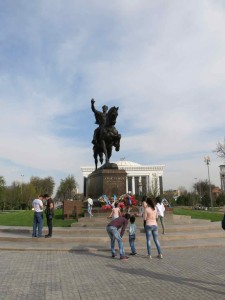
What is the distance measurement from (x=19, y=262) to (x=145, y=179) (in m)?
101

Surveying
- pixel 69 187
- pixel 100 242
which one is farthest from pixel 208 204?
pixel 100 242

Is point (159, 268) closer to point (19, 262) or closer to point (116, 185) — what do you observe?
point (19, 262)

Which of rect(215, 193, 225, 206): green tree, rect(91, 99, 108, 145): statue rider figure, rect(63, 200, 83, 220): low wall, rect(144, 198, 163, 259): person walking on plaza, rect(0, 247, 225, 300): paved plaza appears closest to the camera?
rect(0, 247, 225, 300): paved plaza

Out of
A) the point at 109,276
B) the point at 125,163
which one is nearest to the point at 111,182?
the point at 109,276

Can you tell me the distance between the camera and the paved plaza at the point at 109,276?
580 centimetres

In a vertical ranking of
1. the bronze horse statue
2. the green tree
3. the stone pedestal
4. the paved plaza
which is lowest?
the paved plaza

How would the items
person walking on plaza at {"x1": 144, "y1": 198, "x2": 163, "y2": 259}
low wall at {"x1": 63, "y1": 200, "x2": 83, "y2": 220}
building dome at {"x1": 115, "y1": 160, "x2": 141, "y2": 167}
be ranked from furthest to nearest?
building dome at {"x1": 115, "y1": 160, "x2": 141, "y2": 167}
low wall at {"x1": 63, "y1": 200, "x2": 83, "y2": 220}
person walking on plaza at {"x1": 144, "y1": 198, "x2": 163, "y2": 259}

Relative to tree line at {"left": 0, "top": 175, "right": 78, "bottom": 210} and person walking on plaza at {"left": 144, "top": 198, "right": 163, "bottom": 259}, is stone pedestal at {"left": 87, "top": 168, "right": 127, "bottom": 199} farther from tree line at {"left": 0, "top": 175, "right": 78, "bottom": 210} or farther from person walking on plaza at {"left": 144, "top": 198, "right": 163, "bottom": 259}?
tree line at {"left": 0, "top": 175, "right": 78, "bottom": 210}

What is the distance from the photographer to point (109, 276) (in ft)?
23.6

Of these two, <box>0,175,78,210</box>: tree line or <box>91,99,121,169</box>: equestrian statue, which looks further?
<box>0,175,78,210</box>: tree line

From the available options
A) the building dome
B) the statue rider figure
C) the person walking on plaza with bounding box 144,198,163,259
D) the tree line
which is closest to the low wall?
the statue rider figure

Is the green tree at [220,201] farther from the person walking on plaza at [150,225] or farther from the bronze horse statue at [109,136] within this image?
the person walking on plaza at [150,225]

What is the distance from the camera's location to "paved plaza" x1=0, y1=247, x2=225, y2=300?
5797mm

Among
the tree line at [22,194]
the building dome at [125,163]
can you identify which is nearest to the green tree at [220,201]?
the tree line at [22,194]
